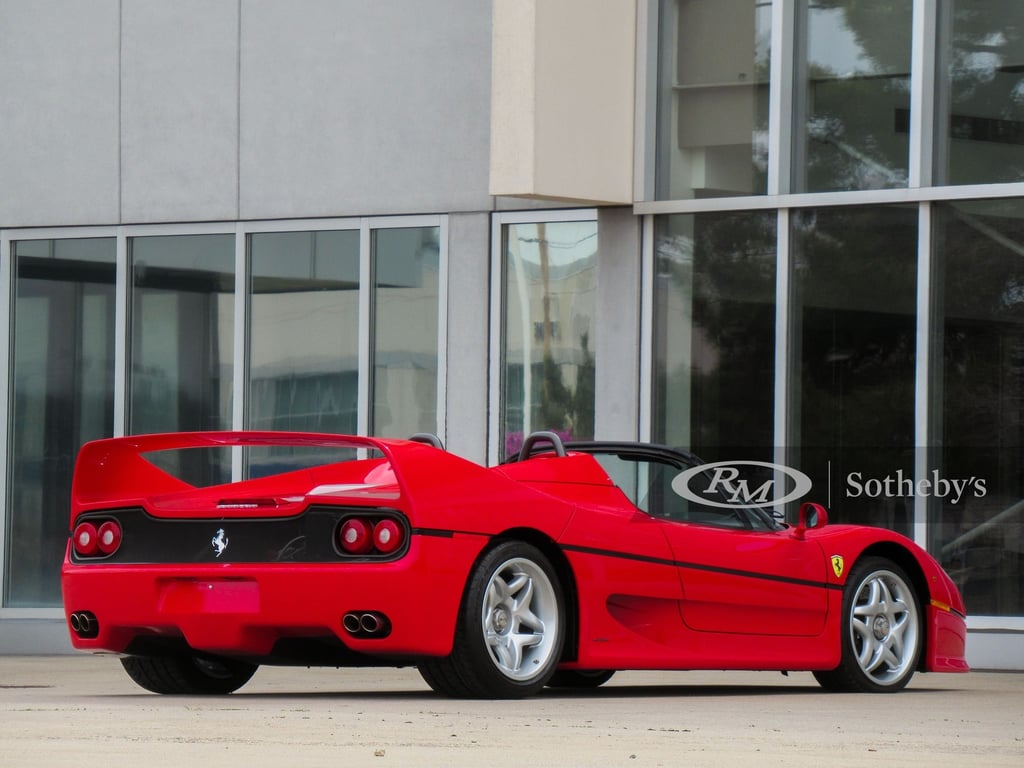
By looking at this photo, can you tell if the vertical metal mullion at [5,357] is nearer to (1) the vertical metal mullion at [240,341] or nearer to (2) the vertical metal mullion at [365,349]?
(1) the vertical metal mullion at [240,341]

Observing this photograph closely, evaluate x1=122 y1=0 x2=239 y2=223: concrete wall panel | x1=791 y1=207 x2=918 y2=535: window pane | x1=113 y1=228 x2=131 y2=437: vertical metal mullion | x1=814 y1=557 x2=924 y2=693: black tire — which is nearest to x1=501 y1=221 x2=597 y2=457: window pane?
x1=791 y1=207 x2=918 y2=535: window pane

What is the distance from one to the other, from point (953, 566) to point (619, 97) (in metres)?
4.11

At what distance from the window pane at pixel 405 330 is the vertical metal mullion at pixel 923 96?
385cm

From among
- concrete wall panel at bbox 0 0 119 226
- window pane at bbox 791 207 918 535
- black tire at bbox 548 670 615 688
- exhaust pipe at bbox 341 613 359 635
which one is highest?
concrete wall panel at bbox 0 0 119 226

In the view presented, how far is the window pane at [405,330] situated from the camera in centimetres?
1439

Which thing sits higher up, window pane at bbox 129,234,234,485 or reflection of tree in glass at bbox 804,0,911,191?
reflection of tree in glass at bbox 804,0,911,191

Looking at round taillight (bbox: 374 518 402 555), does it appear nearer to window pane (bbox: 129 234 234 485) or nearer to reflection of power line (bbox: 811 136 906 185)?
reflection of power line (bbox: 811 136 906 185)

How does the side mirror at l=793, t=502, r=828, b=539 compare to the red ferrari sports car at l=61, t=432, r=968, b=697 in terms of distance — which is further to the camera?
the side mirror at l=793, t=502, r=828, b=539

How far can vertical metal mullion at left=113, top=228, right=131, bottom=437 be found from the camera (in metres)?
15.5

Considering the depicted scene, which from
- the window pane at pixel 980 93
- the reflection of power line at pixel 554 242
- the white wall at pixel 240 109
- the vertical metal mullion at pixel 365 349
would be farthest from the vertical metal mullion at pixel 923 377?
the vertical metal mullion at pixel 365 349

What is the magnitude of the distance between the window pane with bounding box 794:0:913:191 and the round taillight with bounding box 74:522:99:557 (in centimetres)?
702

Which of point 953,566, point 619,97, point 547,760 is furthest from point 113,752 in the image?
point 619,97

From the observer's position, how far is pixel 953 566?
40.4ft

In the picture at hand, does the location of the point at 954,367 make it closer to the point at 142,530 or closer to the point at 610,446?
the point at 610,446
